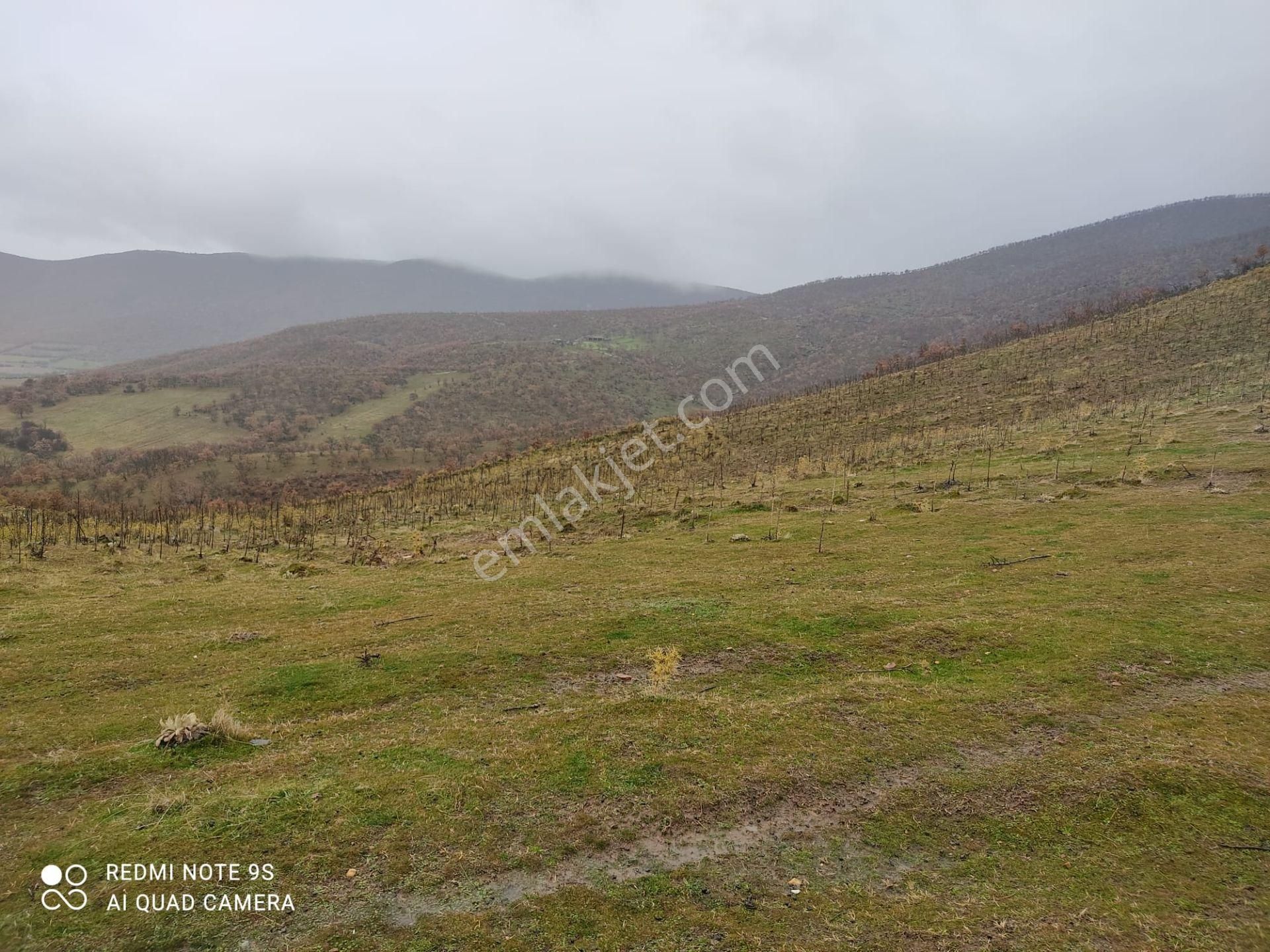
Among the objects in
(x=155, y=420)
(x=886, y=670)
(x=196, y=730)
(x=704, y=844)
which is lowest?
(x=886, y=670)

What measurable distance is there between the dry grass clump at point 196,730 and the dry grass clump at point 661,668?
237 inches

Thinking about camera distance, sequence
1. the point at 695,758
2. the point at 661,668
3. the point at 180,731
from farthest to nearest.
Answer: the point at 661,668, the point at 180,731, the point at 695,758

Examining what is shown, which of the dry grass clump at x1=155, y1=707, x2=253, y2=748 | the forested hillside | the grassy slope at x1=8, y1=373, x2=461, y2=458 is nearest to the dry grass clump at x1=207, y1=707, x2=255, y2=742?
the dry grass clump at x1=155, y1=707, x2=253, y2=748

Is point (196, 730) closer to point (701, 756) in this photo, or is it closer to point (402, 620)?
point (402, 620)

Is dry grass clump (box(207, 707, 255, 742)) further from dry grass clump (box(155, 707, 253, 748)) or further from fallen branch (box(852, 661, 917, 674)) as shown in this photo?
fallen branch (box(852, 661, 917, 674))

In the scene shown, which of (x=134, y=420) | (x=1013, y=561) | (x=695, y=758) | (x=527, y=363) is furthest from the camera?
(x=527, y=363)

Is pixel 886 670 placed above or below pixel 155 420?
below

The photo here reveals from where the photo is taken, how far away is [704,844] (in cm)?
583

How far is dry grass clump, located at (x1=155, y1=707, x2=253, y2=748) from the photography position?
7539 millimetres

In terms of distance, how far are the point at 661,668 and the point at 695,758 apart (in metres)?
2.37

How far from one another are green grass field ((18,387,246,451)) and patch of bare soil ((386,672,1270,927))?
274 ft

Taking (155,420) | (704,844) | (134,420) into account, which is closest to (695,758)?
(704,844)

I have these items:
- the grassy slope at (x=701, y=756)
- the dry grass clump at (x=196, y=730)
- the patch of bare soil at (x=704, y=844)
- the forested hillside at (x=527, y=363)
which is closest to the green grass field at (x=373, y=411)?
the forested hillside at (x=527, y=363)

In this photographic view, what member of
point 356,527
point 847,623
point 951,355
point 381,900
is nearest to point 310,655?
point 381,900
